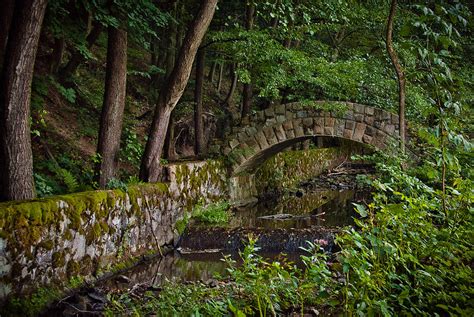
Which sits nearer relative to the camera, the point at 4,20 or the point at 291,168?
the point at 4,20

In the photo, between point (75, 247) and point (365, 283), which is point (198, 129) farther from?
point (365, 283)

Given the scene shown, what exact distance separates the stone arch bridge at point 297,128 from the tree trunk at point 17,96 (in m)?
7.02

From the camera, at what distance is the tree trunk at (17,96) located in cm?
488

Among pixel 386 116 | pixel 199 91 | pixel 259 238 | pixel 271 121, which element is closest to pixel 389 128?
pixel 386 116

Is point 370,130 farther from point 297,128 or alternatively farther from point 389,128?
point 297,128

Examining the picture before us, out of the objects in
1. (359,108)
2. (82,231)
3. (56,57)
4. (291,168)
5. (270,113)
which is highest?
(56,57)

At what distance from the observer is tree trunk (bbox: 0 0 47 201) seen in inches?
192

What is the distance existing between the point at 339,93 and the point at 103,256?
7.39m

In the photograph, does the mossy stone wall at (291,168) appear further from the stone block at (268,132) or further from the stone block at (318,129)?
the stone block at (318,129)

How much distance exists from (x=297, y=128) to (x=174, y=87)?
483 cm

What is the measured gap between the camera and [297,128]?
11625 mm

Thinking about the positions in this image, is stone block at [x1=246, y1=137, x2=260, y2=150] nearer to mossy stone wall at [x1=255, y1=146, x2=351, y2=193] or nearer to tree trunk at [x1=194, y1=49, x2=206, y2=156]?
tree trunk at [x1=194, y1=49, x2=206, y2=156]

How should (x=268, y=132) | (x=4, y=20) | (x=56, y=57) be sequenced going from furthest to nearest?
1. (x=268, y=132)
2. (x=56, y=57)
3. (x=4, y=20)

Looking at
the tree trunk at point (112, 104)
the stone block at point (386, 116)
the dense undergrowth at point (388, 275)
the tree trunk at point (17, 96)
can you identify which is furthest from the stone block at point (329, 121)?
the dense undergrowth at point (388, 275)
